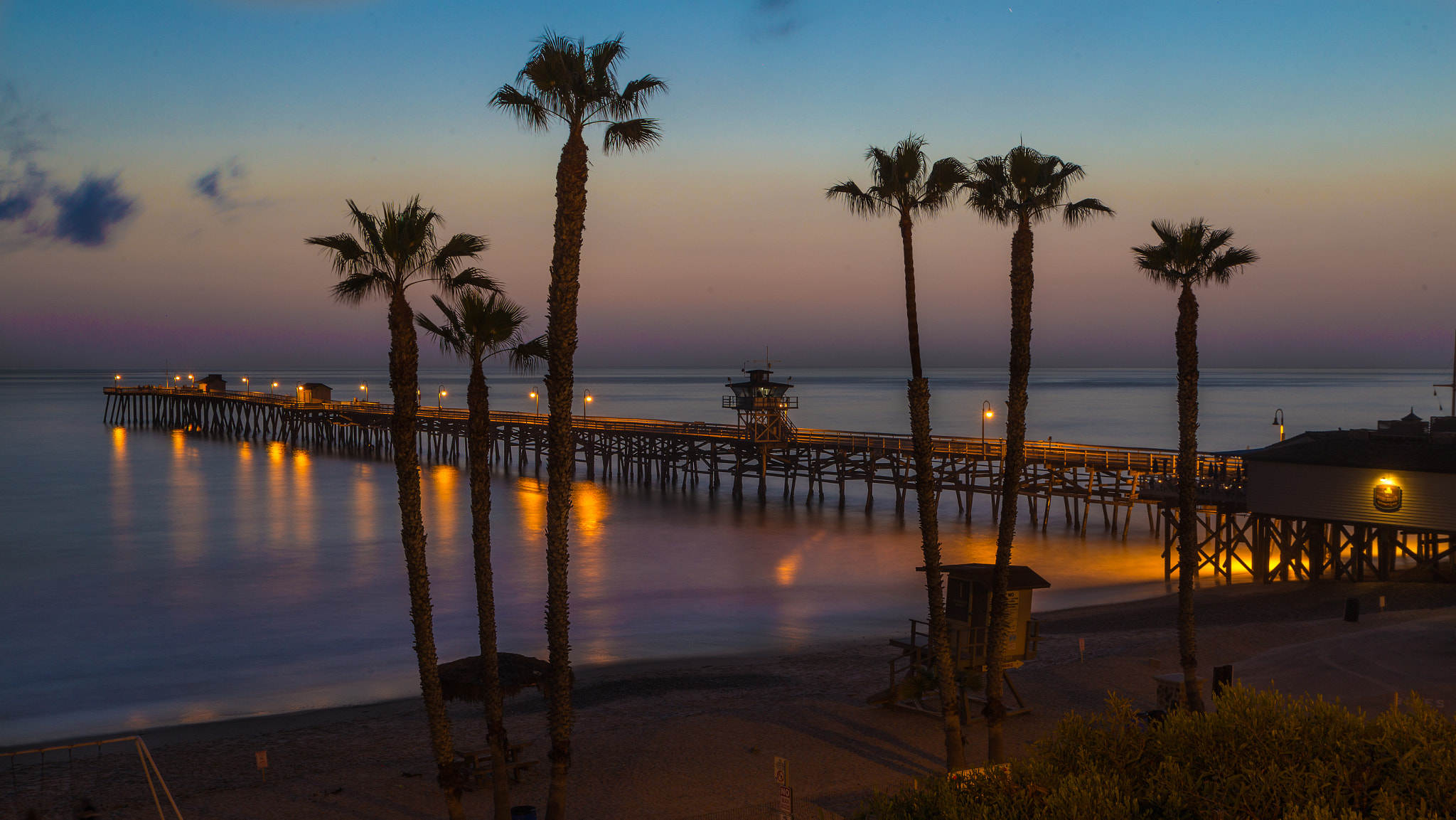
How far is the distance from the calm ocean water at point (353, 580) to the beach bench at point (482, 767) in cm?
694

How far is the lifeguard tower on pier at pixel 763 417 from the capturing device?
4969cm

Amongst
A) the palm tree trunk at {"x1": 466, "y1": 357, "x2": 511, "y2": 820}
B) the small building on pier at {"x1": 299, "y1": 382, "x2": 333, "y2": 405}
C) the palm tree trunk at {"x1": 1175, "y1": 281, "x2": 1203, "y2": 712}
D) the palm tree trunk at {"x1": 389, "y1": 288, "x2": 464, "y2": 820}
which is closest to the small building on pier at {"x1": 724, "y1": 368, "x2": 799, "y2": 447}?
the palm tree trunk at {"x1": 1175, "y1": 281, "x2": 1203, "y2": 712}

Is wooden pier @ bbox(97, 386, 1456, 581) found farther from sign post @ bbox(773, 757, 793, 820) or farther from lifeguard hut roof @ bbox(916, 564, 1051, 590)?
sign post @ bbox(773, 757, 793, 820)

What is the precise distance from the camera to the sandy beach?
12539 mm

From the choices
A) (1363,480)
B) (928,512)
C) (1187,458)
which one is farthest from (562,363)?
(1363,480)

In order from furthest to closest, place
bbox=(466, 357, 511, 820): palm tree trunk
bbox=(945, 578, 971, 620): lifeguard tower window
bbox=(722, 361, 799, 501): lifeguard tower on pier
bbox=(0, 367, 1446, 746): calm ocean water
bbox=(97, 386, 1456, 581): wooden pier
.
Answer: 1. bbox=(722, 361, 799, 501): lifeguard tower on pier
2. bbox=(97, 386, 1456, 581): wooden pier
3. bbox=(0, 367, 1446, 746): calm ocean water
4. bbox=(945, 578, 971, 620): lifeguard tower window
5. bbox=(466, 357, 511, 820): palm tree trunk

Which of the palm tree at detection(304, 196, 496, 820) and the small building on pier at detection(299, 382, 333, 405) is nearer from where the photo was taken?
the palm tree at detection(304, 196, 496, 820)

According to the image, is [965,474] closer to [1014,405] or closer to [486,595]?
[1014,405]

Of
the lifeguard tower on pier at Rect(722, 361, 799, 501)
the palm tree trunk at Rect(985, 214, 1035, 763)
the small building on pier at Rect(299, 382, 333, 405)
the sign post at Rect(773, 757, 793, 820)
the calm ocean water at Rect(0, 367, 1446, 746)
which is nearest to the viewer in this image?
the sign post at Rect(773, 757, 793, 820)

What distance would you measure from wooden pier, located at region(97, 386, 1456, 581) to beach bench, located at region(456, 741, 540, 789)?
21702 millimetres

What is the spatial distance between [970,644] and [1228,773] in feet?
25.4

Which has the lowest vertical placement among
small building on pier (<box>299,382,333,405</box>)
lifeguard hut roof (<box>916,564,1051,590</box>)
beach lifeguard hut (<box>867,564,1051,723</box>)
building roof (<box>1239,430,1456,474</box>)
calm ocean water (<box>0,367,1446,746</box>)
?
calm ocean water (<box>0,367,1446,746</box>)

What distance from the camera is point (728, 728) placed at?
1481cm

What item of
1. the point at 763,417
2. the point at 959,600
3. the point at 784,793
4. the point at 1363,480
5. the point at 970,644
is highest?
the point at 763,417
